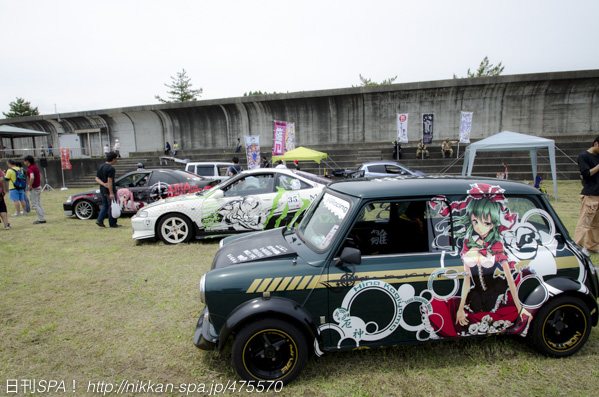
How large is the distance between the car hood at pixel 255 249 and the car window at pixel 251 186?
308cm

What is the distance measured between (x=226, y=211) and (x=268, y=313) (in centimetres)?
437

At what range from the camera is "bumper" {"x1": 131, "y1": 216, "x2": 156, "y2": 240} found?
6.55 meters

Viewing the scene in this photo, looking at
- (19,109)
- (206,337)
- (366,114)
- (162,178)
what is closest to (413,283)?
(206,337)

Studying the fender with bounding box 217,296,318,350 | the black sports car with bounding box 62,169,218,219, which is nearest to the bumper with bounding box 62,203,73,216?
the black sports car with bounding box 62,169,218,219

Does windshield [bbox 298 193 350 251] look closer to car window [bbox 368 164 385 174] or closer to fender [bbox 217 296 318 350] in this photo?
fender [bbox 217 296 318 350]

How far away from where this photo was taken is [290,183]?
6.86 metres

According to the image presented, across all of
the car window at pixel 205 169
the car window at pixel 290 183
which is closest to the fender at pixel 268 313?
the car window at pixel 290 183

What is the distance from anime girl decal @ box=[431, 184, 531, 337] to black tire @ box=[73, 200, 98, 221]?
1055cm

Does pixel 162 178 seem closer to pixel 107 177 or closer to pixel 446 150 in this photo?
pixel 107 177

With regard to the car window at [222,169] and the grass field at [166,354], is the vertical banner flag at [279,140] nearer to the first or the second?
the car window at [222,169]

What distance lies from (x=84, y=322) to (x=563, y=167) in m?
22.3

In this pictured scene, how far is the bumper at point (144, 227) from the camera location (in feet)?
21.5

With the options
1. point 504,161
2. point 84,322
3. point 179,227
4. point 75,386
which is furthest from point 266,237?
point 504,161

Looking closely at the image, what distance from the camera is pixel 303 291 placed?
8.20 ft
